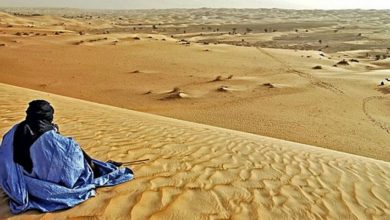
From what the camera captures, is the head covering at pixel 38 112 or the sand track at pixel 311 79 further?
the sand track at pixel 311 79

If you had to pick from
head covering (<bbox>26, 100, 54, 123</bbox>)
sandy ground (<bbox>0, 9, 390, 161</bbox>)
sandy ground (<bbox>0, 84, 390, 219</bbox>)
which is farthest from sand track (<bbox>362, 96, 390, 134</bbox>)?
head covering (<bbox>26, 100, 54, 123</bbox>)

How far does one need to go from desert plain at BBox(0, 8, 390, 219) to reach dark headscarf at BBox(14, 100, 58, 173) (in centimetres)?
→ 54

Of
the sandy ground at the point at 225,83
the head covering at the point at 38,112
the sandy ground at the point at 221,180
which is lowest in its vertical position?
the sandy ground at the point at 225,83

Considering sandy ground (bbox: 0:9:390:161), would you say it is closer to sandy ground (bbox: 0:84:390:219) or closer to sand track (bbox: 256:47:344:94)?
sand track (bbox: 256:47:344:94)

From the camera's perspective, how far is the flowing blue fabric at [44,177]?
12.9ft

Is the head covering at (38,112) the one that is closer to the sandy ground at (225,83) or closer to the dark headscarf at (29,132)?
the dark headscarf at (29,132)

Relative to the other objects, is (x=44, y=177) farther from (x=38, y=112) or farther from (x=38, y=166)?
(x=38, y=112)

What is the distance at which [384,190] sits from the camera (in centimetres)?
517

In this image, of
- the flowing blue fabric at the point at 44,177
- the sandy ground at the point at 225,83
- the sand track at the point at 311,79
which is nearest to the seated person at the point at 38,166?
the flowing blue fabric at the point at 44,177

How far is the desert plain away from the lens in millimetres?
4445

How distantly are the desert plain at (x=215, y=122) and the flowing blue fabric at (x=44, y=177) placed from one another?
0.14 metres

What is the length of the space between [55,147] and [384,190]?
4058 millimetres

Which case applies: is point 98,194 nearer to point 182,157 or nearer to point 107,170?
point 107,170

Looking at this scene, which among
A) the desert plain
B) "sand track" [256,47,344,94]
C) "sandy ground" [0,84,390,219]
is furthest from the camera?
"sand track" [256,47,344,94]
